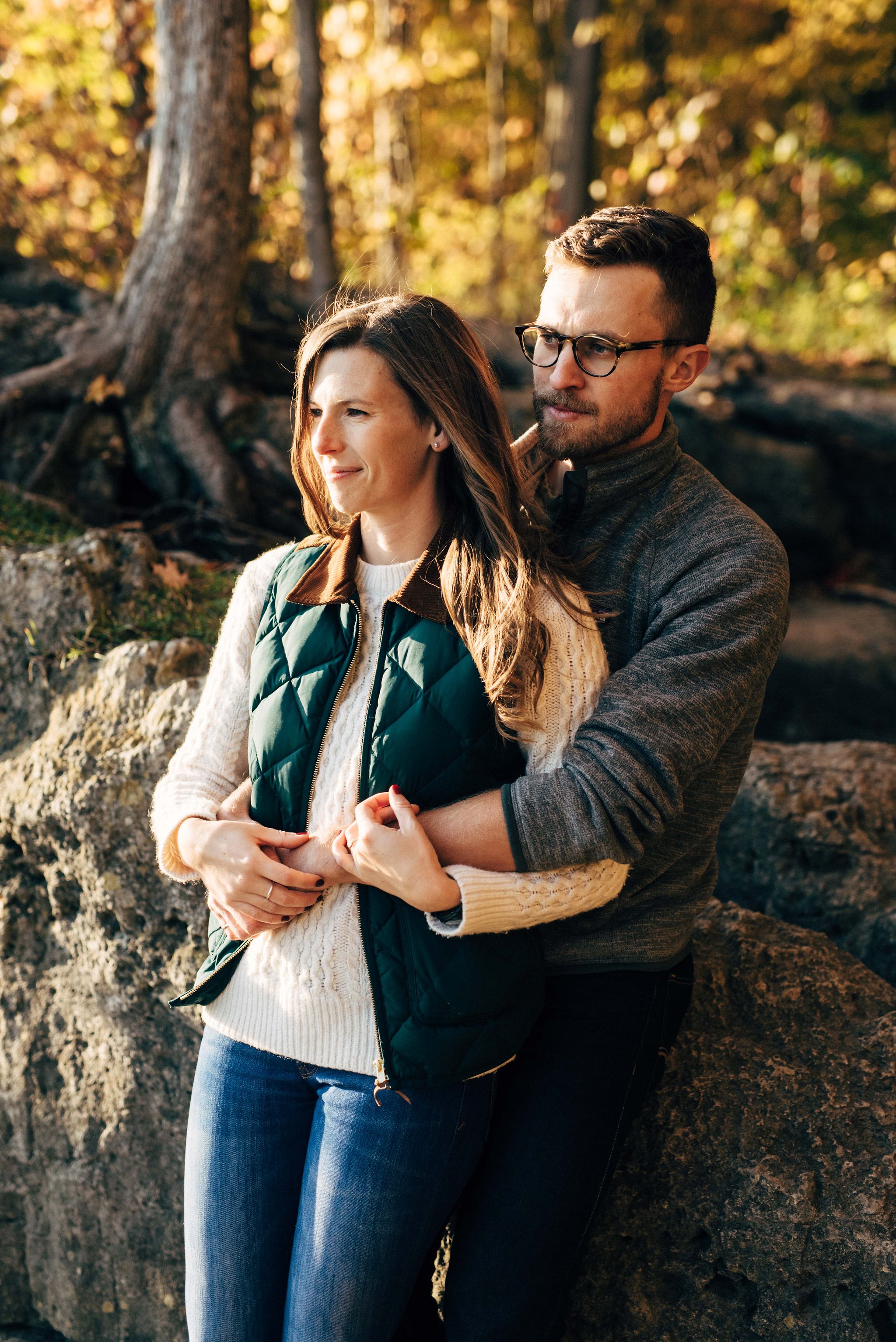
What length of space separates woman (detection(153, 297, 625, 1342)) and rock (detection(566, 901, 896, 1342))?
513mm

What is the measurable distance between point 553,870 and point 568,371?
3.60 ft

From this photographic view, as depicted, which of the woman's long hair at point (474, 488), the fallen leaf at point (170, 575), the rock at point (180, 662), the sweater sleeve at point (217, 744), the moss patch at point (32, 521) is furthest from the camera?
the moss patch at point (32, 521)

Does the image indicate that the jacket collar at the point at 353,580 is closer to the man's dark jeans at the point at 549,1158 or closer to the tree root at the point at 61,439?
the man's dark jeans at the point at 549,1158

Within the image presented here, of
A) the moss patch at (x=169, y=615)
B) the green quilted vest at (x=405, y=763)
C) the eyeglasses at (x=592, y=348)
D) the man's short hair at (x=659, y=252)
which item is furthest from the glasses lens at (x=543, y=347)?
the moss patch at (x=169, y=615)

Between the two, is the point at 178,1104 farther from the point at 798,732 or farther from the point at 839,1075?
the point at 798,732

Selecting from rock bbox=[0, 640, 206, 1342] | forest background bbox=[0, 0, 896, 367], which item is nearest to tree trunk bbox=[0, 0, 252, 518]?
forest background bbox=[0, 0, 896, 367]

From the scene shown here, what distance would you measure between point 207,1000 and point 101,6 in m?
6.65

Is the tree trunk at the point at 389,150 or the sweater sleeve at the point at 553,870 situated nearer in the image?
the sweater sleeve at the point at 553,870

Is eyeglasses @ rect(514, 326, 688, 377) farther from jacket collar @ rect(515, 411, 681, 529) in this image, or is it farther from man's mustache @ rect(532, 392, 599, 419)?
jacket collar @ rect(515, 411, 681, 529)

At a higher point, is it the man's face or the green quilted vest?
the man's face

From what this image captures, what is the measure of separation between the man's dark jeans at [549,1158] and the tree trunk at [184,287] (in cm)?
321

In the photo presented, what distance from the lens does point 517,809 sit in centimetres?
186

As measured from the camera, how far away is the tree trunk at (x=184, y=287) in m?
4.56

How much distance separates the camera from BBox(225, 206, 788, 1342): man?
6.15 feet
